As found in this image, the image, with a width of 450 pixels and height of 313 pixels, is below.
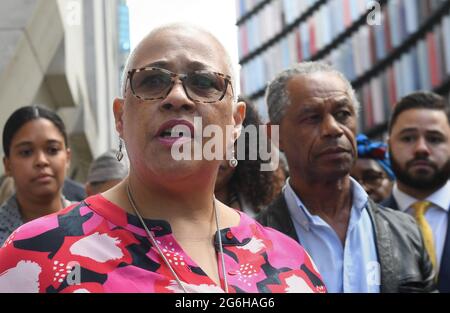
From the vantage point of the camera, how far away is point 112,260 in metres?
1.61

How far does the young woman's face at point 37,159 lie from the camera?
3.21 meters

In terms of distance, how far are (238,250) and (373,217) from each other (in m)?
0.96

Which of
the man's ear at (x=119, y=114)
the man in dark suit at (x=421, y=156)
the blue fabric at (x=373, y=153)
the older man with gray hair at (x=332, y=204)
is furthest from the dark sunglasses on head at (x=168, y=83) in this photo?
the blue fabric at (x=373, y=153)

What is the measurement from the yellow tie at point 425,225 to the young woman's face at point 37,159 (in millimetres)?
1574

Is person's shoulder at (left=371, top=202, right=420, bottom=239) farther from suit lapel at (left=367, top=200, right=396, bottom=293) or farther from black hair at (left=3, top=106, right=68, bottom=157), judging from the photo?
black hair at (left=3, top=106, right=68, bottom=157)

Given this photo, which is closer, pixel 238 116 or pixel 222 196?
pixel 238 116

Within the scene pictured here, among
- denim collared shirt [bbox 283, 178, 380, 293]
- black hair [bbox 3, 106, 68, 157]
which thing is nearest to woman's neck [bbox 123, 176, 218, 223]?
denim collared shirt [bbox 283, 178, 380, 293]

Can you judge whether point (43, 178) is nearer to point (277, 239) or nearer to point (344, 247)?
point (344, 247)

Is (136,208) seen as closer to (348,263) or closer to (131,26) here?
(131,26)

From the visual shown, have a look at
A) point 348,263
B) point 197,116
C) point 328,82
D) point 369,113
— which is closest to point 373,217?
point 348,263

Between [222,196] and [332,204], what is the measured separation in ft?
2.08

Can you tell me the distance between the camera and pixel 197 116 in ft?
5.69

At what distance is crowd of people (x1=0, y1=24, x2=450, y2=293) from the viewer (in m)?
1.63

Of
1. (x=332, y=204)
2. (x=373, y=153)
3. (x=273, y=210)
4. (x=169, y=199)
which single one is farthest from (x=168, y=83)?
(x=373, y=153)
